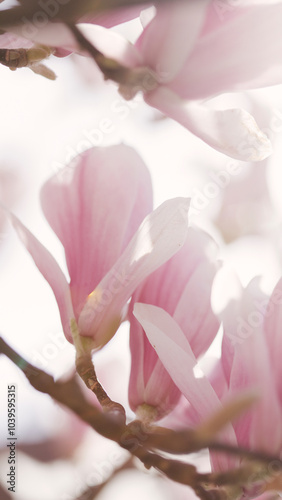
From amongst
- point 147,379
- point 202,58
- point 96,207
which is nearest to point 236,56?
point 202,58

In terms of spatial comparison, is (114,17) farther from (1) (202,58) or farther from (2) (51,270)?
(2) (51,270)

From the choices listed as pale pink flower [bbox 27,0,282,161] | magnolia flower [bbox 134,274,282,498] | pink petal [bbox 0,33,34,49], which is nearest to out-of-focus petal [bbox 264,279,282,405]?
magnolia flower [bbox 134,274,282,498]

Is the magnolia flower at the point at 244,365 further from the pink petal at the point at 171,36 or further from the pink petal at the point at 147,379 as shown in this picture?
the pink petal at the point at 171,36

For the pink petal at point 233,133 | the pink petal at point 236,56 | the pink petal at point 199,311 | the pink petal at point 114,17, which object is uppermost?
the pink petal at point 114,17

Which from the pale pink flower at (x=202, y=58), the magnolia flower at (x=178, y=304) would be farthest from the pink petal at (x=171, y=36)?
the magnolia flower at (x=178, y=304)

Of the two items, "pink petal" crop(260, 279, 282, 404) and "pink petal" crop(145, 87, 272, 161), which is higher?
"pink petal" crop(145, 87, 272, 161)

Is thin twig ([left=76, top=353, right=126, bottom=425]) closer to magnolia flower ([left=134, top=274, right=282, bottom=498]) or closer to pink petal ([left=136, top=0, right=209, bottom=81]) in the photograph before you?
magnolia flower ([left=134, top=274, right=282, bottom=498])

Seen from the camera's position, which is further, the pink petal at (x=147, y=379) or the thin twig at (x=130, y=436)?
the pink petal at (x=147, y=379)

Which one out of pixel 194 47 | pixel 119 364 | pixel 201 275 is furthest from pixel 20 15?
pixel 119 364
